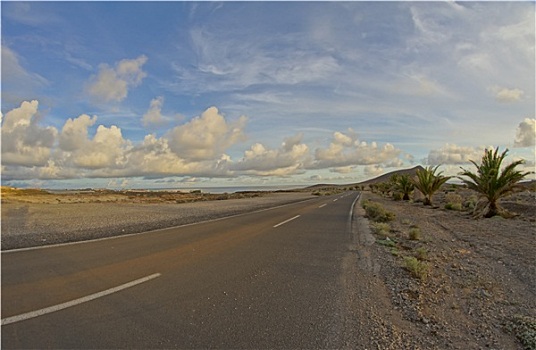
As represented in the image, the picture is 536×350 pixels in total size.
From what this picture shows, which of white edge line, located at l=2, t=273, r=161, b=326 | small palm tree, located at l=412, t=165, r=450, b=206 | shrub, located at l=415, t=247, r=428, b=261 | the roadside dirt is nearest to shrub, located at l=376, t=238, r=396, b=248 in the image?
the roadside dirt

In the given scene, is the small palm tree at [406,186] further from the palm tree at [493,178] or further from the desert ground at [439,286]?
the desert ground at [439,286]

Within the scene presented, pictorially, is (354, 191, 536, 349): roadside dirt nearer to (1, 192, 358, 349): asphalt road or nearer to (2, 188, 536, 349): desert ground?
(2, 188, 536, 349): desert ground

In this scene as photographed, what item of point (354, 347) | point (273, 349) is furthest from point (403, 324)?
point (273, 349)

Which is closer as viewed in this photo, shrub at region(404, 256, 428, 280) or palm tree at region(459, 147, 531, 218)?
shrub at region(404, 256, 428, 280)

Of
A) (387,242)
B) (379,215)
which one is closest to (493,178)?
(379,215)

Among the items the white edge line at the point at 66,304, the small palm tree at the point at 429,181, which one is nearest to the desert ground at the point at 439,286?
the white edge line at the point at 66,304

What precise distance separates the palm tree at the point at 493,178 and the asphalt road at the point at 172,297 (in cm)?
1270

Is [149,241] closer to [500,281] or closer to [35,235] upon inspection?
[35,235]

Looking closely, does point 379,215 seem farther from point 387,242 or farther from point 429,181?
point 429,181

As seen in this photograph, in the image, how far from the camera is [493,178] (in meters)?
Result: 17.5

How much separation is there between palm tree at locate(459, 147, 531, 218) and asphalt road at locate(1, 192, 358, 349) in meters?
12.7

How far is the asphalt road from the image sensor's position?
13.0 ft

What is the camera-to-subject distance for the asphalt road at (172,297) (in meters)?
3.97

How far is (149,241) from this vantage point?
10.2m
